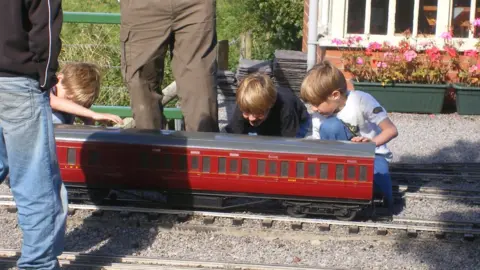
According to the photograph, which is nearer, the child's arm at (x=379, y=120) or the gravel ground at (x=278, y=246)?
the gravel ground at (x=278, y=246)

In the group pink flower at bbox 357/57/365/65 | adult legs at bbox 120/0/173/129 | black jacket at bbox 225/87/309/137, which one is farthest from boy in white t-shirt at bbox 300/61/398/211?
pink flower at bbox 357/57/365/65

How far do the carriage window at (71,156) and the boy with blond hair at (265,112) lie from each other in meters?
1.18

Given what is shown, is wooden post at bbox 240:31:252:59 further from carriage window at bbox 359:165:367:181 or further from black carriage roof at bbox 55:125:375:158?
carriage window at bbox 359:165:367:181

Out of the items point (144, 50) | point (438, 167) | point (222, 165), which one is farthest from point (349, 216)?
point (438, 167)

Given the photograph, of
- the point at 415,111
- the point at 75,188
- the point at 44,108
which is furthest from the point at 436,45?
the point at 44,108

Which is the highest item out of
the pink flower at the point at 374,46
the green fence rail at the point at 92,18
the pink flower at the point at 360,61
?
the green fence rail at the point at 92,18

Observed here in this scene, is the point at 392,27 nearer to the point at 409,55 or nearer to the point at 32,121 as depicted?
the point at 409,55

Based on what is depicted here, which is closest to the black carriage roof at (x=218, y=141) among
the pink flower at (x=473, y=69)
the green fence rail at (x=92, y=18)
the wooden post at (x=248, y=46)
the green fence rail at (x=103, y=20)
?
the green fence rail at (x=103, y=20)

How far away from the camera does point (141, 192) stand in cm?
688

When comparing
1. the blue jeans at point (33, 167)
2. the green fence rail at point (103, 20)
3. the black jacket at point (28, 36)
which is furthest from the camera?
the green fence rail at point (103, 20)

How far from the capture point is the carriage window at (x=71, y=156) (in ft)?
20.8

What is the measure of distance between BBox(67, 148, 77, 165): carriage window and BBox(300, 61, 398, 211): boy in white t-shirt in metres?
1.60

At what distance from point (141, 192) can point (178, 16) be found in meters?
1.34

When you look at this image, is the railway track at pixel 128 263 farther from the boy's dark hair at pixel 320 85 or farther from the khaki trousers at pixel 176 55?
the khaki trousers at pixel 176 55
